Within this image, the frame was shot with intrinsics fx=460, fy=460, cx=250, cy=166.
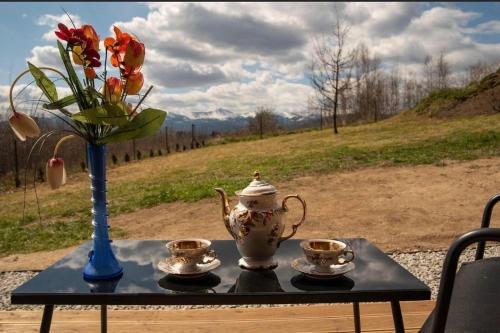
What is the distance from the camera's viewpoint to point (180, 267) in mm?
1346

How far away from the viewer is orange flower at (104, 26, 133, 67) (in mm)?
1254

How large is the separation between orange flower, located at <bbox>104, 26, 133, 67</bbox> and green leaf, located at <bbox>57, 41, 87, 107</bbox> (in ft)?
0.36

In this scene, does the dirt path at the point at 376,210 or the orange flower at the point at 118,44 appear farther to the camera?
the dirt path at the point at 376,210

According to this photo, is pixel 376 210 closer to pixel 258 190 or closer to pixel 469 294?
pixel 469 294

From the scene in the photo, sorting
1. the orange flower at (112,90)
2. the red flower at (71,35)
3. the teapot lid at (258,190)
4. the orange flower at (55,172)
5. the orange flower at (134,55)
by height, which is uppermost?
the red flower at (71,35)

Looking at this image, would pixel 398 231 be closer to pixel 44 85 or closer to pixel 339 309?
pixel 339 309

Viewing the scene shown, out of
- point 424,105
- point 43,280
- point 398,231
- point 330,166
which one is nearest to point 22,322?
point 43,280

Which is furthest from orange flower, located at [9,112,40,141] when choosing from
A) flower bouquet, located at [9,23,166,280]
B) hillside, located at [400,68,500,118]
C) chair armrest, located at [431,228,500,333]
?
hillside, located at [400,68,500,118]

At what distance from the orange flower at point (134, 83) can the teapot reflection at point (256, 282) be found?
2.02 feet

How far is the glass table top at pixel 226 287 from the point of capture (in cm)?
121

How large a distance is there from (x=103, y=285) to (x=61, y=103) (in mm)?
514

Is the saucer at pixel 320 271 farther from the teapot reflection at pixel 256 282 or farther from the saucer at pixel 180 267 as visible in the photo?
the saucer at pixel 180 267

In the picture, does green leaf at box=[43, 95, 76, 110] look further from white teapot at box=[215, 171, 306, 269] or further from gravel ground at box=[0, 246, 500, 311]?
gravel ground at box=[0, 246, 500, 311]

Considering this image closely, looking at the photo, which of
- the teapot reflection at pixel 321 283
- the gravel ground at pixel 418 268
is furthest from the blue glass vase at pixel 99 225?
the gravel ground at pixel 418 268
